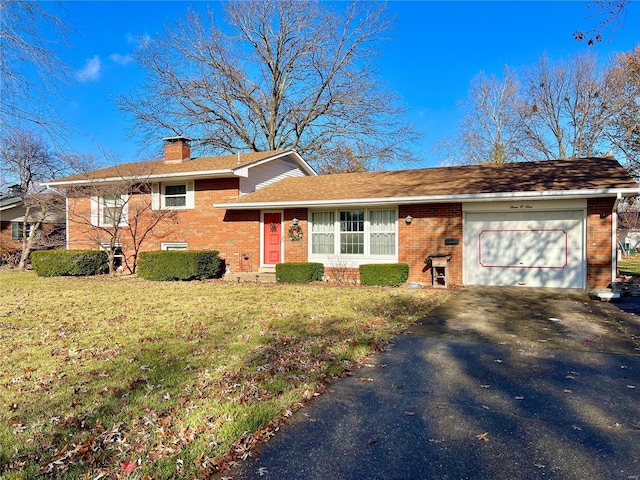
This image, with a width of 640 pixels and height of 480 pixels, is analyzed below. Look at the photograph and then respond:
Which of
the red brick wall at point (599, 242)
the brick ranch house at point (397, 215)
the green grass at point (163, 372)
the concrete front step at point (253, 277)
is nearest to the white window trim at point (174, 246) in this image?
the brick ranch house at point (397, 215)

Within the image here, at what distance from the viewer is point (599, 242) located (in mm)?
10414

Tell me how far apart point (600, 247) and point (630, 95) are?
13299mm

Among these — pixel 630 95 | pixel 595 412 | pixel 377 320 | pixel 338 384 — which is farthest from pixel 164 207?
pixel 630 95

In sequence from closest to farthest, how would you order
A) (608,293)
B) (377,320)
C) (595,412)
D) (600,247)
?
(595,412) → (377,320) → (608,293) → (600,247)

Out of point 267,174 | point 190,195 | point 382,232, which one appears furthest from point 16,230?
point 382,232

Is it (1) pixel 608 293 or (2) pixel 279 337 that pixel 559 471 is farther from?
(1) pixel 608 293

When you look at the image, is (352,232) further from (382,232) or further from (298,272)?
(298,272)

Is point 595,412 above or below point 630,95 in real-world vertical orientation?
below

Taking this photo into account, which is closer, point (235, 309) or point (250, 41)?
point (235, 309)

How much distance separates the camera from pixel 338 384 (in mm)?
4328

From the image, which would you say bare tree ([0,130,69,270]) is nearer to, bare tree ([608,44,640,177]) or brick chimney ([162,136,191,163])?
brick chimney ([162,136,191,163])

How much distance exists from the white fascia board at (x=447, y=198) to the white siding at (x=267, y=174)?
168cm

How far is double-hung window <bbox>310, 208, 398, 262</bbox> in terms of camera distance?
1277cm

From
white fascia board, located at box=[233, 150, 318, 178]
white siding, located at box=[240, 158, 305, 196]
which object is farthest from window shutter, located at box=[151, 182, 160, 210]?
white fascia board, located at box=[233, 150, 318, 178]
